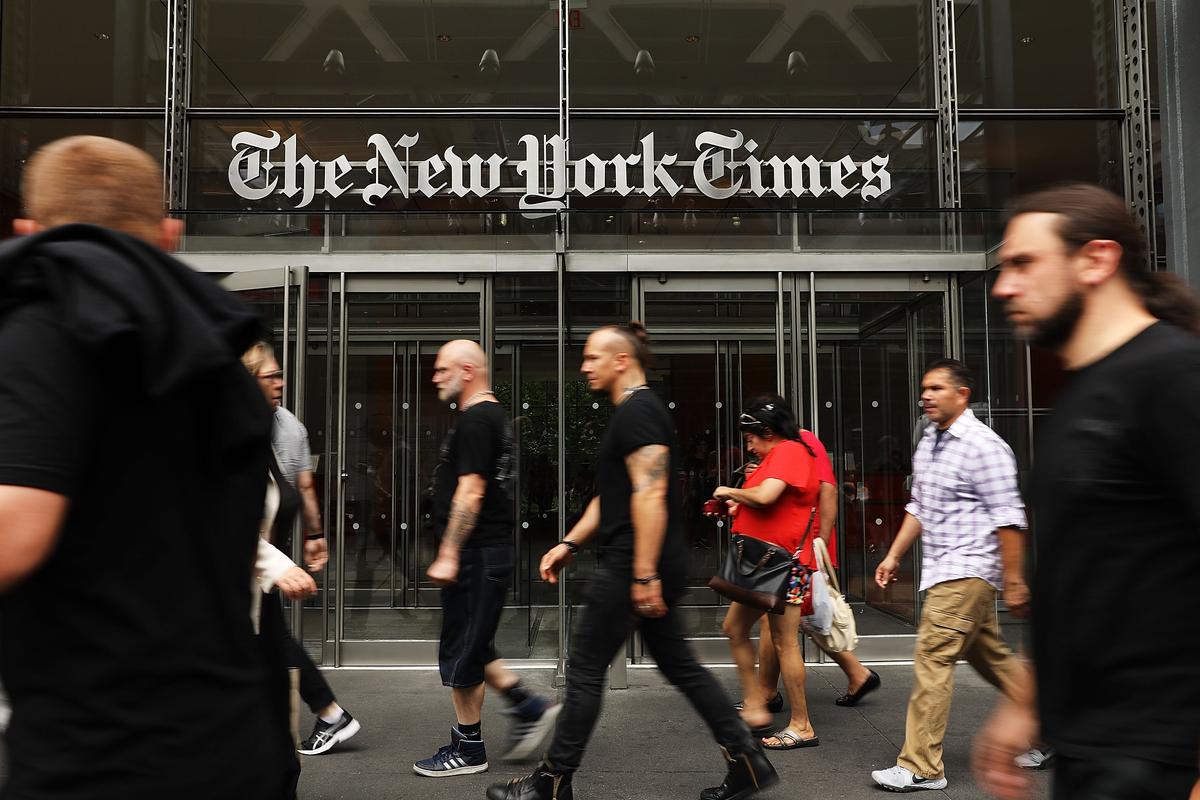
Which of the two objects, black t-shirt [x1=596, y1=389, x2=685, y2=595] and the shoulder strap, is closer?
black t-shirt [x1=596, y1=389, x2=685, y2=595]

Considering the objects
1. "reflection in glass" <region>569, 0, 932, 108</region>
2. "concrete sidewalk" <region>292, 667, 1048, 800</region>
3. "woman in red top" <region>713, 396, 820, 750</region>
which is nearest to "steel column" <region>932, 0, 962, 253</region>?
"reflection in glass" <region>569, 0, 932, 108</region>

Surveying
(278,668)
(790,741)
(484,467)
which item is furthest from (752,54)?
(278,668)

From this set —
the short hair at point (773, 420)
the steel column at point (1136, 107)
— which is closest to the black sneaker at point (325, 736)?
the short hair at point (773, 420)

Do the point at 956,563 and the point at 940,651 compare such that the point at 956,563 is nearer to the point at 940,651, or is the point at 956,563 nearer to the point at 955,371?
the point at 940,651

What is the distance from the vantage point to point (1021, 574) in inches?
182

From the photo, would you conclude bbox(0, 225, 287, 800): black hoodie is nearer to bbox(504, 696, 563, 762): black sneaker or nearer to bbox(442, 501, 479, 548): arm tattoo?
bbox(442, 501, 479, 548): arm tattoo

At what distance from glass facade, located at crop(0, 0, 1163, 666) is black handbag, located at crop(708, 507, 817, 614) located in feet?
4.35

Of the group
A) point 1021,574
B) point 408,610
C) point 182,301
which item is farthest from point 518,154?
point 182,301

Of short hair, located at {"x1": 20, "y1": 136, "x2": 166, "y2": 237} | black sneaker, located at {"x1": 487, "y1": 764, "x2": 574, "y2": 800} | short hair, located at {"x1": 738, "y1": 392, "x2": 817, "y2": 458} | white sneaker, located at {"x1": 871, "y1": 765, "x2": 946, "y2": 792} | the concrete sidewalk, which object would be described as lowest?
the concrete sidewalk

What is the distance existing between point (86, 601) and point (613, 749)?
15.1 ft

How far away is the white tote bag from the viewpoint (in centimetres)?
610

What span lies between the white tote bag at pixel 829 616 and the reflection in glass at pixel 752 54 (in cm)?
549

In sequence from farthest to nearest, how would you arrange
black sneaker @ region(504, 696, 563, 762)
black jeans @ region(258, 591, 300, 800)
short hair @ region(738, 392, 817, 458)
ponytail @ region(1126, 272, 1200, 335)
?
short hair @ region(738, 392, 817, 458)
black sneaker @ region(504, 696, 563, 762)
black jeans @ region(258, 591, 300, 800)
ponytail @ region(1126, 272, 1200, 335)

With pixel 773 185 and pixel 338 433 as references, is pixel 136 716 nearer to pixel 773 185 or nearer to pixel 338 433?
pixel 338 433
